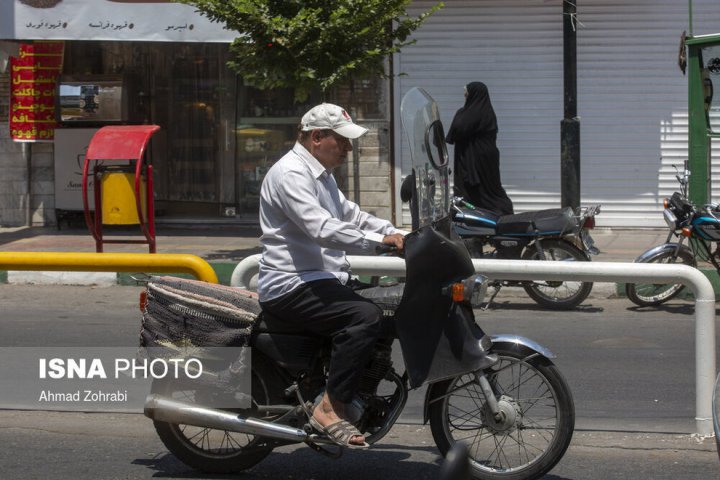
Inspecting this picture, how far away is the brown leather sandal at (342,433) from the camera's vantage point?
473cm

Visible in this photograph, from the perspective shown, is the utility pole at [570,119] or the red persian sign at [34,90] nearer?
the utility pole at [570,119]

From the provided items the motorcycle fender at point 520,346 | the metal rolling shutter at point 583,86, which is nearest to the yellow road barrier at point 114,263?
the motorcycle fender at point 520,346

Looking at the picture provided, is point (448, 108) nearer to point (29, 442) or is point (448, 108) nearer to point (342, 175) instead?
point (342, 175)

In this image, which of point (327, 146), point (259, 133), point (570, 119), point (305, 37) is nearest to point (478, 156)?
point (570, 119)

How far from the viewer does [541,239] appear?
33.8 ft

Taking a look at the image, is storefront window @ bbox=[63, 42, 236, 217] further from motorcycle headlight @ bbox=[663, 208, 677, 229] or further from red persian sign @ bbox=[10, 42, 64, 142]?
motorcycle headlight @ bbox=[663, 208, 677, 229]

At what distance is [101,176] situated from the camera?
40.3 ft

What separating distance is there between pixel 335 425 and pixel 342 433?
45 mm

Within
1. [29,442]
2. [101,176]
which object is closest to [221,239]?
[101,176]

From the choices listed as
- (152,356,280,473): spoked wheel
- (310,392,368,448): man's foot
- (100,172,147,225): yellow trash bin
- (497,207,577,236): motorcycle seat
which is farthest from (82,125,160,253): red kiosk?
(310,392,368,448): man's foot

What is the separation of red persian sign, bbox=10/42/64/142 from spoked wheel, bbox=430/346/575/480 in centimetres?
1176

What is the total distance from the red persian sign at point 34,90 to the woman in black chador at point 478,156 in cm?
633

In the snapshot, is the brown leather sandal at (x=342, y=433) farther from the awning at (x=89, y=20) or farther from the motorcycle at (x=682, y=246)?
the awning at (x=89, y=20)

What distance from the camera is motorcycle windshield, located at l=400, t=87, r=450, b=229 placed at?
4676mm
